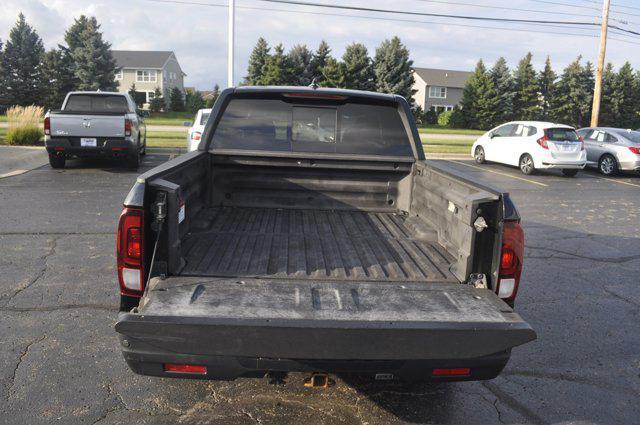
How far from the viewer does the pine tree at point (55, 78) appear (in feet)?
154

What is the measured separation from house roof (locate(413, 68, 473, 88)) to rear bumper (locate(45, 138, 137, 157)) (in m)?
66.8

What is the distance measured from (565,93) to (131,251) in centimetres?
6127

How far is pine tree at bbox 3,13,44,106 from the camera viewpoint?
154 ft

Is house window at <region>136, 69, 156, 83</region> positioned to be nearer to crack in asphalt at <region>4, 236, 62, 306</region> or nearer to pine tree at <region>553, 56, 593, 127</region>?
pine tree at <region>553, 56, 593, 127</region>

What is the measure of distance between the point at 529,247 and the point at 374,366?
5789mm

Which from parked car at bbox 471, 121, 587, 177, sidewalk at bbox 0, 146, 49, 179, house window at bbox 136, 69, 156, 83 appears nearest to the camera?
sidewalk at bbox 0, 146, 49, 179

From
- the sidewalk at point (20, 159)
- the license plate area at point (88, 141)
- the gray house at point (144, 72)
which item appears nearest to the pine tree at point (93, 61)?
the gray house at point (144, 72)

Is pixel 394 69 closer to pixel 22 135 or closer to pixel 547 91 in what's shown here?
pixel 547 91

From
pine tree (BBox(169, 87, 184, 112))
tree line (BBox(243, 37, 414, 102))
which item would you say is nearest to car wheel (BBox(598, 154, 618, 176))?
tree line (BBox(243, 37, 414, 102))

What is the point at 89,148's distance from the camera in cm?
1255

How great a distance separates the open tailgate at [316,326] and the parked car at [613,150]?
670 inches

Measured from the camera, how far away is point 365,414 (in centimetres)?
329

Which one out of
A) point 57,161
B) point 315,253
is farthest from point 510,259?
point 57,161

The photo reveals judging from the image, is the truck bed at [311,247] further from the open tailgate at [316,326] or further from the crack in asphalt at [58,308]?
the crack in asphalt at [58,308]
